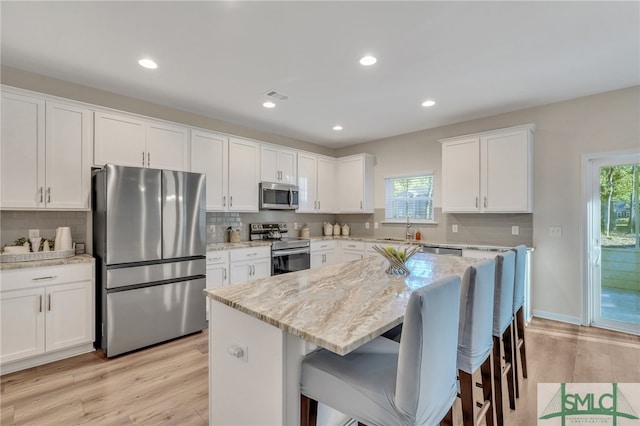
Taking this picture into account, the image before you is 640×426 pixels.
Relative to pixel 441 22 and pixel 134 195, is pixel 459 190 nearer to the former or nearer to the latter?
pixel 441 22

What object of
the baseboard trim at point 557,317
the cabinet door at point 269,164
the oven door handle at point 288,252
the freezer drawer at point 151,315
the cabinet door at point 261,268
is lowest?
the baseboard trim at point 557,317

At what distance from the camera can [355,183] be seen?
5461 mm

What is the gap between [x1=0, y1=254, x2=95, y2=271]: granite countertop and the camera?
2.47 metres

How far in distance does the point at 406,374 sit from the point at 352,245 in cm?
402

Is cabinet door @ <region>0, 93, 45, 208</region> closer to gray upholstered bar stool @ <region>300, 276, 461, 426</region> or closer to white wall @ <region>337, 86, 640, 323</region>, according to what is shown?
gray upholstered bar stool @ <region>300, 276, 461, 426</region>

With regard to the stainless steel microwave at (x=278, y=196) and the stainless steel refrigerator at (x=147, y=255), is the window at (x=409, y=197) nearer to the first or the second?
the stainless steel microwave at (x=278, y=196)

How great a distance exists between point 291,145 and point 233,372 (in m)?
4.34

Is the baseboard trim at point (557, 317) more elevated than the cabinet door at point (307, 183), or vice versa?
the cabinet door at point (307, 183)

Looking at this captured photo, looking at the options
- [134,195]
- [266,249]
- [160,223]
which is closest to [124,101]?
[134,195]

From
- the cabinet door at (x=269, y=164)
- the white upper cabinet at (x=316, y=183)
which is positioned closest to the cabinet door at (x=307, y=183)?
the white upper cabinet at (x=316, y=183)

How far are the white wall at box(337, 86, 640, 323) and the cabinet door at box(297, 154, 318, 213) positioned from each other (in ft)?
9.68

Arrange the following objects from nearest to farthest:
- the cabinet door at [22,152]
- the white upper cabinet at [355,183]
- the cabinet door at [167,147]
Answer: the cabinet door at [22,152], the cabinet door at [167,147], the white upper cabinet at [355,183]

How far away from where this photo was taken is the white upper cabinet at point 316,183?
518cm

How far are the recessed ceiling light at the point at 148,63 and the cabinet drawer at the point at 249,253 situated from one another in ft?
7.07
